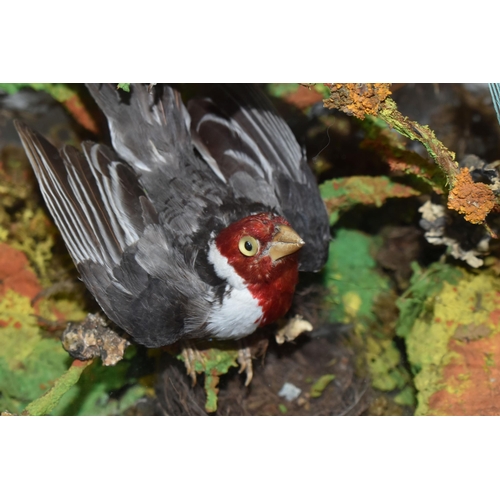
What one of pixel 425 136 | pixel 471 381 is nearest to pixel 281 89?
pixel 425 136

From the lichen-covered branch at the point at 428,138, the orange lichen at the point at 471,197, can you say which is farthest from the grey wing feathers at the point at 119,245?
the orange lichen at the point at 471,197

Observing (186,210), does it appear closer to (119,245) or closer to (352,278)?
(119,245)

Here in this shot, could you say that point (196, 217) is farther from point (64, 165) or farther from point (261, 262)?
point (64, 165)

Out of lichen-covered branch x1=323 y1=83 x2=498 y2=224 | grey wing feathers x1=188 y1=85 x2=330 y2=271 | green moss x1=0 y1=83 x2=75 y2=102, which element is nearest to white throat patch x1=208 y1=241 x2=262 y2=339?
grey wing feathers x1=188 y1=85 x2=330 y2=271

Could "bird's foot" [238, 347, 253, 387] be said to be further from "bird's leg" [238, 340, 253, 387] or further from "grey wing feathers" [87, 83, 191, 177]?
"grey wing feathers" [87, 83, 191, 177]

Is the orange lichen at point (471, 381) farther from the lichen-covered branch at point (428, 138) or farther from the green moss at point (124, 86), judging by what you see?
the green moss at point (124, 86)

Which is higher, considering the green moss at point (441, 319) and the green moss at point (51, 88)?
the green moss at point (51, 88)
